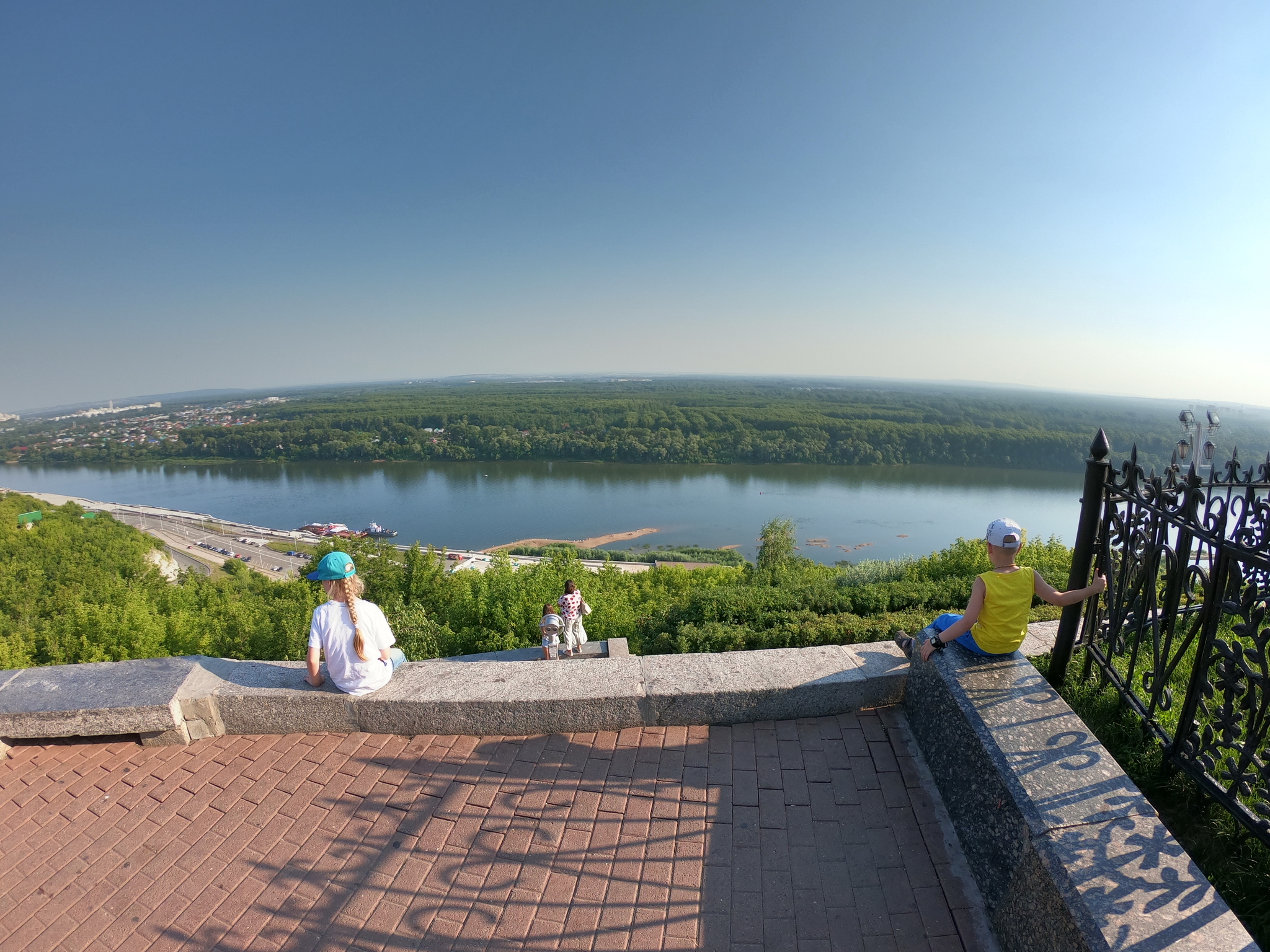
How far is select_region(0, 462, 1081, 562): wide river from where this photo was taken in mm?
50625

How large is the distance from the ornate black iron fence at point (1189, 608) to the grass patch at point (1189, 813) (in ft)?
0.31

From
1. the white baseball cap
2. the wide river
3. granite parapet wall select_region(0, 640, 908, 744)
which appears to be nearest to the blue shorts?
granite parapet wall select_region(0, 640, 908, 744)

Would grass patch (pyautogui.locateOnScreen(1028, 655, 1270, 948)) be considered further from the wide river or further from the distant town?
the distant town

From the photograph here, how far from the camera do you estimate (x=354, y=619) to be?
3.31 metres

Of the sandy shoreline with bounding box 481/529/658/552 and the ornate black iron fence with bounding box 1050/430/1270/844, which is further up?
the ornate black iron fence with bounding box 1050/430/1270/844

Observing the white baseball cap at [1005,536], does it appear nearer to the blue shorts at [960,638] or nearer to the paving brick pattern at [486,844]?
the blue shorts at [960,638]

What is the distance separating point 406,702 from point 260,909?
1090 mm

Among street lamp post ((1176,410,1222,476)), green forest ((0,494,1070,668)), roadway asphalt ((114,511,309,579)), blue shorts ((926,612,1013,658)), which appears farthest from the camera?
roadway asphalt ((114,511,309,579))

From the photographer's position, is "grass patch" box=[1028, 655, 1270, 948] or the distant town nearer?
"grass patch" box=[1028, 655, 1270, 948]

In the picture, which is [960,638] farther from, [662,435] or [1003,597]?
[662,435]

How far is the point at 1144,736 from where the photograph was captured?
105 inches

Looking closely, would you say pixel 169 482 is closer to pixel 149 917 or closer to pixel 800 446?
pixel 800 446

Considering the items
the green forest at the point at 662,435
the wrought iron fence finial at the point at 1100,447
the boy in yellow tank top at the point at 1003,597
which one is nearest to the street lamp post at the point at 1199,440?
the wrought iron fence finial at the point at 1100,447

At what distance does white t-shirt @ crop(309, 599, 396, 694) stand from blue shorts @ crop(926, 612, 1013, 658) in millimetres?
3140
